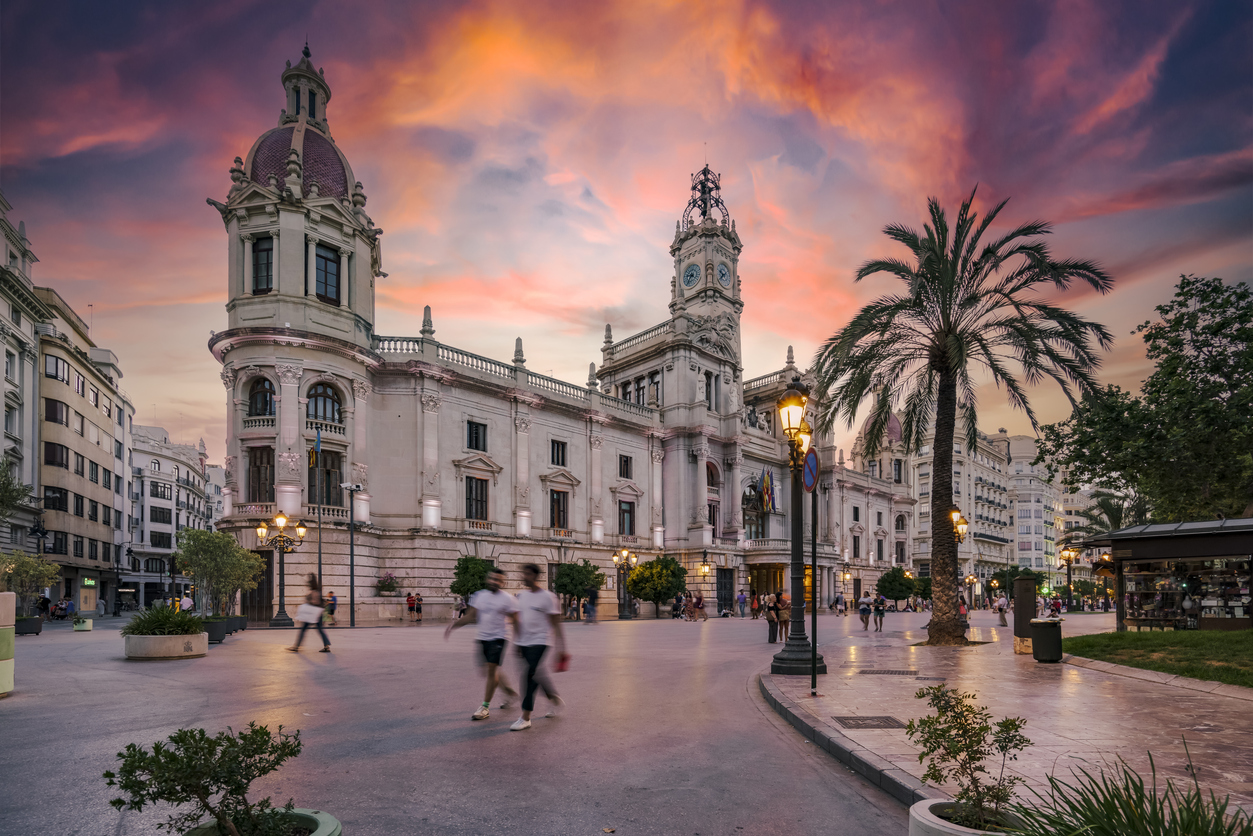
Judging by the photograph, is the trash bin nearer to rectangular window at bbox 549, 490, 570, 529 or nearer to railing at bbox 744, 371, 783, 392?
rectangular window at bbox 549, 490, 570, 529

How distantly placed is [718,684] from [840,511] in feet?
194

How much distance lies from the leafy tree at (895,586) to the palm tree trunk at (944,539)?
158 ft

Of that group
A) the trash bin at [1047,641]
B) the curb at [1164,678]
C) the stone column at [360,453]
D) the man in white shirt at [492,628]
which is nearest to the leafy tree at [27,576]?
the stone column at [360,453]

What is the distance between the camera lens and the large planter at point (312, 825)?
3846 millimetres

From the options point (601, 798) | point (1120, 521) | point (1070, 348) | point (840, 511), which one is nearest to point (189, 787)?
point (601, 798)

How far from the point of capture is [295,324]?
35.2 metres

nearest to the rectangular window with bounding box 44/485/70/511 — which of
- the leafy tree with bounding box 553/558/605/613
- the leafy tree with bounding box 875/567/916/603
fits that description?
the leafy tree with bounding box 553/558/605/613

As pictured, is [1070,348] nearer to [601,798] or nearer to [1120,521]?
[601,798]

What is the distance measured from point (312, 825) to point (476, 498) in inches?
1523

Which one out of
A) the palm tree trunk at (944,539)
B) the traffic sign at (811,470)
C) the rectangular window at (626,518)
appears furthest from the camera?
the rectangular window at (626,518)

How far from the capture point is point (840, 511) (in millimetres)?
69625

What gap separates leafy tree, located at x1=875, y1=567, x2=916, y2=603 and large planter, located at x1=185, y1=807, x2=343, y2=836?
67.8 m

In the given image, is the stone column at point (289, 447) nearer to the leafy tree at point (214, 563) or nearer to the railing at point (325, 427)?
the railing at point (325, 427)

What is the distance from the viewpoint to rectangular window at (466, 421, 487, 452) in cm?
4219
